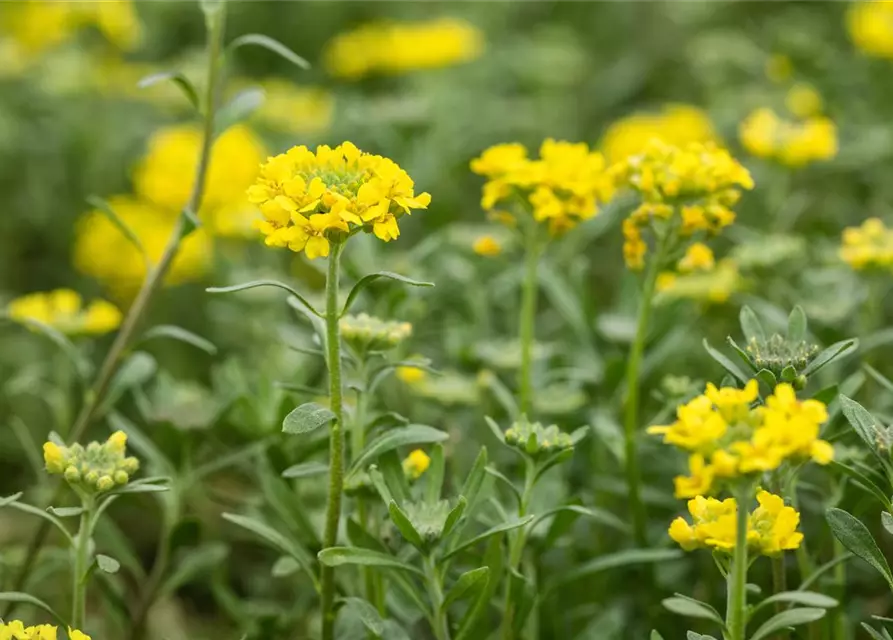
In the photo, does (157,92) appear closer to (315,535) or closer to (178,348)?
(178,348)

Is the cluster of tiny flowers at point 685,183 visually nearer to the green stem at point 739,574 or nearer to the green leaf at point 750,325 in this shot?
the green leaf at point 750,325

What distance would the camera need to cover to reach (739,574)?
3.46 ft

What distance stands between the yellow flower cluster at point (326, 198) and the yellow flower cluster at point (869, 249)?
0.81 metres

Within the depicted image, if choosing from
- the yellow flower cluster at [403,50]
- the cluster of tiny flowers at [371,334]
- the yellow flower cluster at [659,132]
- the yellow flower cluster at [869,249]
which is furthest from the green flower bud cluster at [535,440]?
the yellow flower cluster at [403,50]

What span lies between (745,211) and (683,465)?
1025 millimetres

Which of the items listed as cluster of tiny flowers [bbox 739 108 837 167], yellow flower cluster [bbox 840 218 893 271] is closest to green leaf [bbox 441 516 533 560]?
yellow flower cluster [bbox 840 218 893 271]

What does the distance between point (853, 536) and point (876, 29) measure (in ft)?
5.96

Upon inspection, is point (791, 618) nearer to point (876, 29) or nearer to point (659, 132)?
point (659, 132)

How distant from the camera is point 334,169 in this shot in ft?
3.86

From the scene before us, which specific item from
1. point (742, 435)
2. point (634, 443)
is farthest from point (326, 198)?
point (634, 443)

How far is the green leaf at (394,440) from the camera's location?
123cm

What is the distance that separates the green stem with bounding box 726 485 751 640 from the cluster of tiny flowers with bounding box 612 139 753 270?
1.64 feet

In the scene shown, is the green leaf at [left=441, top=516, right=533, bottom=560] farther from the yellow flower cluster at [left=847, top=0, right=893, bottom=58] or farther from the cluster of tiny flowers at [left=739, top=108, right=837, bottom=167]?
the yellow flower cluster at [left=847, top=0, right=893, bottom=58]

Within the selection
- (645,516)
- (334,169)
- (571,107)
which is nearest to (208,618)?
(645,516)
